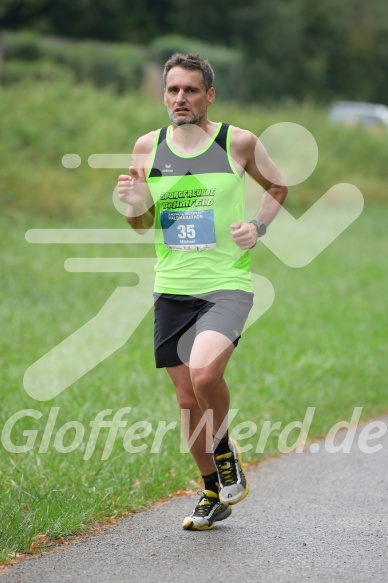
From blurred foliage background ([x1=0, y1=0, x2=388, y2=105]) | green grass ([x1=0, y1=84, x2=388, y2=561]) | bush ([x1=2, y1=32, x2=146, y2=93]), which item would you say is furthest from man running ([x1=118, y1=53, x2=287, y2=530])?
bush ([x1=2, y1=32, x2=146, y2=93])

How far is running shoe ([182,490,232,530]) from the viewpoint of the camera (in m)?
5.76

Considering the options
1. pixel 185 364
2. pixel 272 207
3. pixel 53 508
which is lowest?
pixel 53 508

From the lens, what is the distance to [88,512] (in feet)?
19.1

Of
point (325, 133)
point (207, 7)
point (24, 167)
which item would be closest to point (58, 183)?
point (24, 167)

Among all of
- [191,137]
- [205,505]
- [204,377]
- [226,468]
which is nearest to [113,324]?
[205,505]

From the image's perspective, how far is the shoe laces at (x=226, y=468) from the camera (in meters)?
5.71

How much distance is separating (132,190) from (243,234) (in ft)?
2.06

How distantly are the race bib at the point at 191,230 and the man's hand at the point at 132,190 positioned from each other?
18cm

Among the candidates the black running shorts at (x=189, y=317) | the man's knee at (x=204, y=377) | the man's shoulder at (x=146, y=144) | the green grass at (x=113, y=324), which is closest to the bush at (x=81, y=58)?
the green grass at (x=113, y=324)

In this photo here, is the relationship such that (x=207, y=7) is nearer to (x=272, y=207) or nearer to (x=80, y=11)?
(x=80, y=11)

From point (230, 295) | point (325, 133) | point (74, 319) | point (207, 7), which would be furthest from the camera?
point (207, 7)

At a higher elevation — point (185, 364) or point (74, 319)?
point (185, 364)

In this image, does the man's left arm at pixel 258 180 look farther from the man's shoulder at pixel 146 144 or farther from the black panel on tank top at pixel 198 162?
the man's shoulder at pixel 146 144

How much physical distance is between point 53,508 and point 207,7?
51751 millimetres
